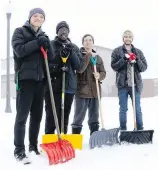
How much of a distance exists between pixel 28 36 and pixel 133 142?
2.31 m

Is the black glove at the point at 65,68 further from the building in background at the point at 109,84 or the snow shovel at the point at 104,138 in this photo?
the building in background at the point at 109,84

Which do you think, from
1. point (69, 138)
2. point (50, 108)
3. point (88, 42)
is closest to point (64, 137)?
point (69, 138)

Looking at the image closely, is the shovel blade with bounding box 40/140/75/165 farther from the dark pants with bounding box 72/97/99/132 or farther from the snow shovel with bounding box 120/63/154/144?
the snow shovel with bounding box 120/63/154/144

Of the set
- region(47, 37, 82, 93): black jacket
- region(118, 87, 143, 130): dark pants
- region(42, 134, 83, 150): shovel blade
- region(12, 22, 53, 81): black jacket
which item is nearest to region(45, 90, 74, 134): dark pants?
region(47, 37, 82, 93): black jacket

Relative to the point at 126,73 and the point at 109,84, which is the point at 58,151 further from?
the point at 109,84

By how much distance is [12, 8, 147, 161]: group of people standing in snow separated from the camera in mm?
3891

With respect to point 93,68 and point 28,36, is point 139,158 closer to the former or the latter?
point 93,68

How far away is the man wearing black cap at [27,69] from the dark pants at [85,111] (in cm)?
110

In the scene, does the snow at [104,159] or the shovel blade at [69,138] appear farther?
the shovel blade at [69,138]

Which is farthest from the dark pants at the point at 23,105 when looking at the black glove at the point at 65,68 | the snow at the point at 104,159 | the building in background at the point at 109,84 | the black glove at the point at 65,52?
the building in background at the point at 109,84

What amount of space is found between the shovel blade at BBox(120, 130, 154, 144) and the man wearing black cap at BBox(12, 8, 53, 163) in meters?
1.53

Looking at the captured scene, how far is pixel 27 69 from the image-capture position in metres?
3.86

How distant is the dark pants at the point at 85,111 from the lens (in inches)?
198

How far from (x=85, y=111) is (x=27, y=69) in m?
1.57
